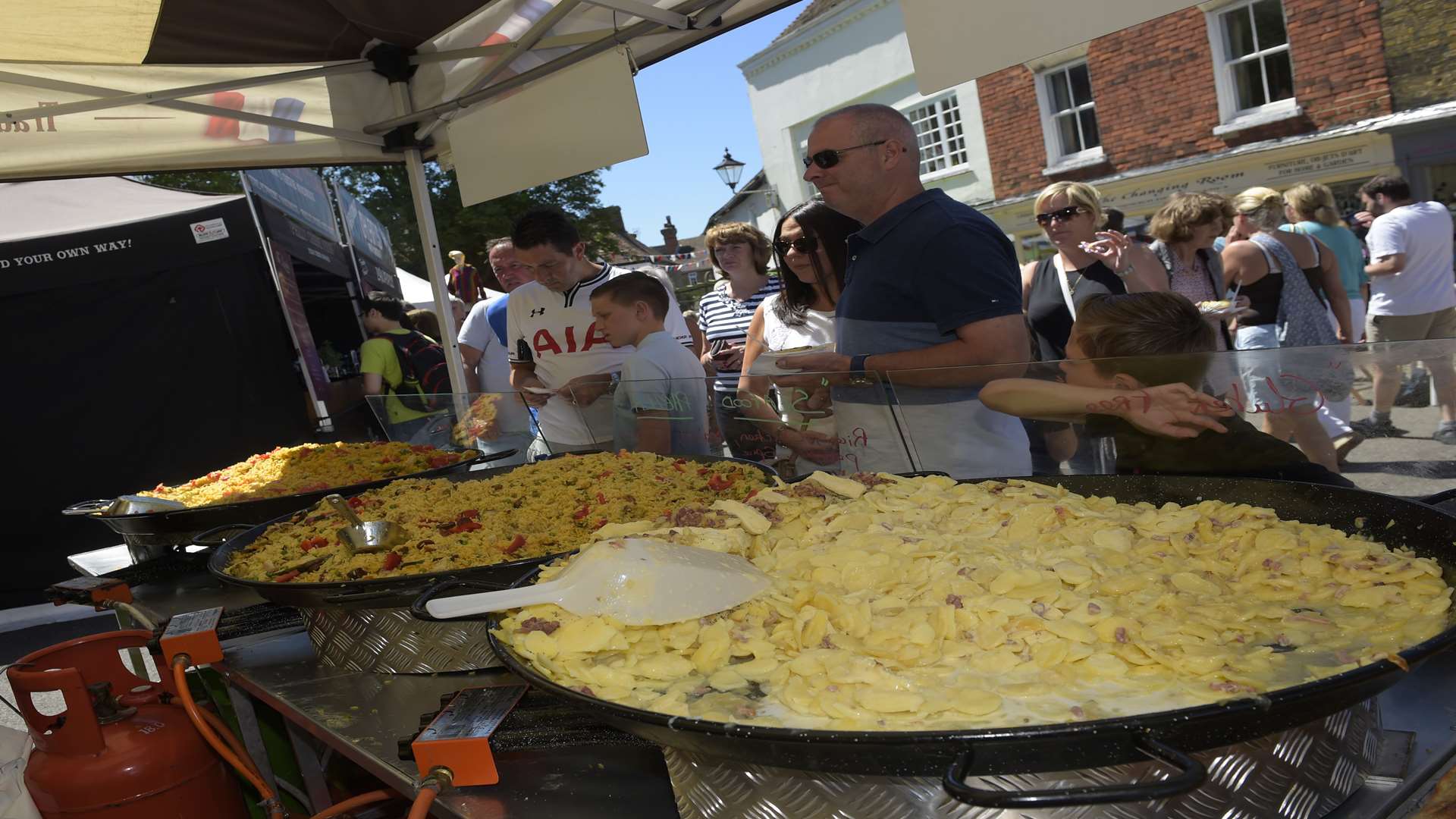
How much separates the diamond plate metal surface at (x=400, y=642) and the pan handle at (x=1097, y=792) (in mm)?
1084

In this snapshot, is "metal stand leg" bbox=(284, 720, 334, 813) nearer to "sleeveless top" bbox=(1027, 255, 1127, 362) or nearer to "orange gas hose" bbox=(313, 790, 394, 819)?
"orange gas hose" bbox=(313, 790, 394, 819)

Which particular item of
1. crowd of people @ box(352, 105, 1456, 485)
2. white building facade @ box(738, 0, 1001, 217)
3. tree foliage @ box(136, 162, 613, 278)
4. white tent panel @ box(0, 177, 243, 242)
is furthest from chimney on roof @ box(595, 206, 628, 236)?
crowd of people @ box(352, 105, 1456, 485)

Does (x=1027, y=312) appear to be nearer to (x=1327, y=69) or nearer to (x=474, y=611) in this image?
(x=474, y=611)

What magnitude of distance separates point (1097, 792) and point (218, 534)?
2637mm

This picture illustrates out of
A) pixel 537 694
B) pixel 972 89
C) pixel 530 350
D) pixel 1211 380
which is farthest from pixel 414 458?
pixel 972 89

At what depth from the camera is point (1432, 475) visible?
138cm

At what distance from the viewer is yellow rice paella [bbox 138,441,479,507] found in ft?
10.0

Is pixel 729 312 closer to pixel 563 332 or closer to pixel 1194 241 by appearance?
pixel 563 332

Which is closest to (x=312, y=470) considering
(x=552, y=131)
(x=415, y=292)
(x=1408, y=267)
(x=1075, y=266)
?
(x=552, y=131)

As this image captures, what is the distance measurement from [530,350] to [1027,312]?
218cm

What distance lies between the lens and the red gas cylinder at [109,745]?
78.2 inches

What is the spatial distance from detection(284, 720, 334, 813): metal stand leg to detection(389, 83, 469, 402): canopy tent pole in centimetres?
240

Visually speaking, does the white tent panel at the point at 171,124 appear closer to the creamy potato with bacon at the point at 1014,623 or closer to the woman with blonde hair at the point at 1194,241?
the creamy potato with bacon at the point at 1014,623

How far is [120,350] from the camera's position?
6.69 metres
